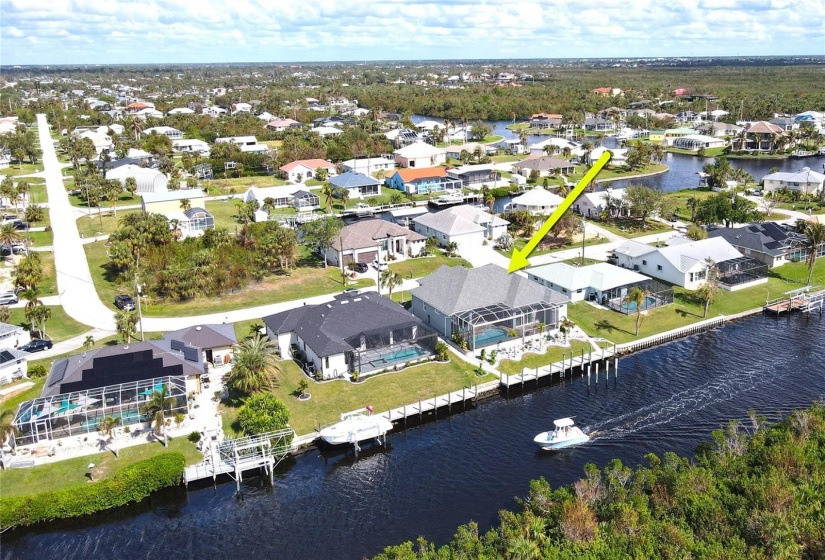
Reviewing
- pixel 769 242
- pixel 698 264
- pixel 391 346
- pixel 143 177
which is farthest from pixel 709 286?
pixel 143 177

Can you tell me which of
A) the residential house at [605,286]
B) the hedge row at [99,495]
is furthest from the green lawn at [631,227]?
the hedge row at [99,495]

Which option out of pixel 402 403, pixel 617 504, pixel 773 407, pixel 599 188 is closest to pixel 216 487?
pixel 402 403

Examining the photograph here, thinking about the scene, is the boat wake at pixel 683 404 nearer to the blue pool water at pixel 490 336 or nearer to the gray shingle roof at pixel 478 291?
the blue pool water at pixel 490 336

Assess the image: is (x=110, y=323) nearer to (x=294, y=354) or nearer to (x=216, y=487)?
(x=294, y=354)

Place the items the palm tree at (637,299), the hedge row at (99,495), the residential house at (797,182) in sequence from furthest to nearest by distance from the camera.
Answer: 1. the residential house at (797,182)
2. the palm tree at (637,299)
3. the hedge row at (99,495)

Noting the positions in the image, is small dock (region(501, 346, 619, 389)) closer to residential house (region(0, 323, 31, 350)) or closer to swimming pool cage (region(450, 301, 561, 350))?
swimming pool cage (region(450, 301, 561, 350))

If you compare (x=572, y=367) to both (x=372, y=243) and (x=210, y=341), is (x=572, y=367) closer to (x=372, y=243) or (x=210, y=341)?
(x=210, y=341)

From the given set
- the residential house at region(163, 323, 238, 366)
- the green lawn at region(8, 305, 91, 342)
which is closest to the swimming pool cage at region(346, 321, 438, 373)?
the residential house at region(163, 323, 238, 366)
